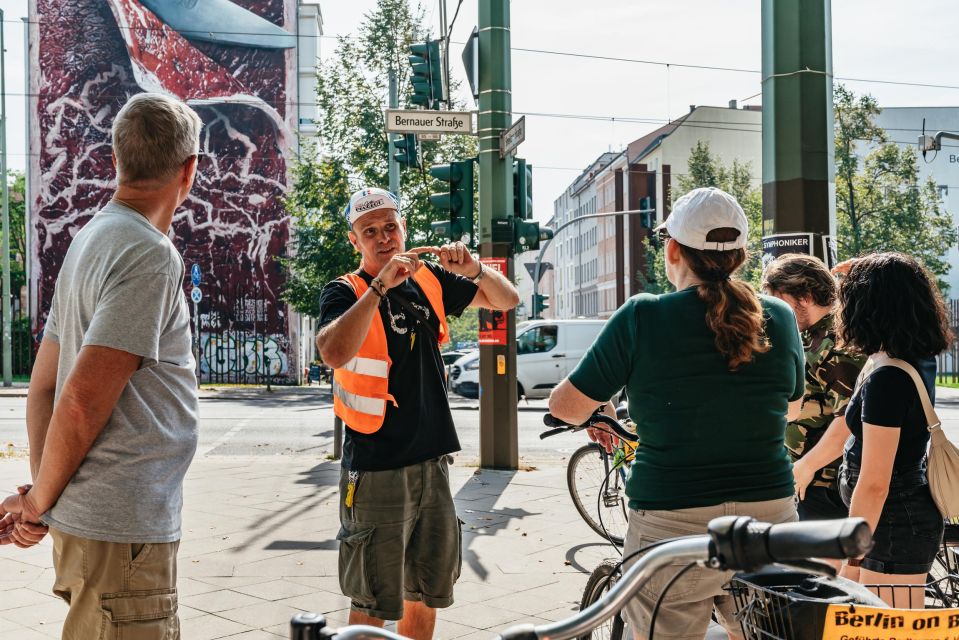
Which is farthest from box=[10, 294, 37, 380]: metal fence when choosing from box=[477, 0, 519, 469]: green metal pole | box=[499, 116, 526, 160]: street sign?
box=[499, 116, 526, 160]: street sign

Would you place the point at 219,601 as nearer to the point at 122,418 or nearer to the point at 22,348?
the point at 122,418

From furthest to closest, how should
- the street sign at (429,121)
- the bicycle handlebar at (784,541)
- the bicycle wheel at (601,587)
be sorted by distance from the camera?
the street sign at (429,121) < the bicycle wheel at (601,587) < the bicycle handlebar at (784,541)

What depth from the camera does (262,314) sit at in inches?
1457

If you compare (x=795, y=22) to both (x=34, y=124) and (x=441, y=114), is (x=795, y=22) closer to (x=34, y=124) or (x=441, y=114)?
(x=441, y=114)

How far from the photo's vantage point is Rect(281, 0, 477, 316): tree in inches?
994

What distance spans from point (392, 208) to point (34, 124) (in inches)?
1506

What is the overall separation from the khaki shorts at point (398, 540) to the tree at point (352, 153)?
2118cm

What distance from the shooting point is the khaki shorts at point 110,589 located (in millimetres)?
2299

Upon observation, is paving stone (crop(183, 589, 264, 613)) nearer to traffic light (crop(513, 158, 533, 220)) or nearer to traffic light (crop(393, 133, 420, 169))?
traffic light (crop(513, 158, 533, 220))

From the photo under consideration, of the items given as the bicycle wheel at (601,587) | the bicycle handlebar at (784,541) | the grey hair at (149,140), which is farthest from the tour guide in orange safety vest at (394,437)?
the bicycle handlebar at (784,541)

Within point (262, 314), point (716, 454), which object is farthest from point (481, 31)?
point (262, 314)

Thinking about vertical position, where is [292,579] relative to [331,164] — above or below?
below

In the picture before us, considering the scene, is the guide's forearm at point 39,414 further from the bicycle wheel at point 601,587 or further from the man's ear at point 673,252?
the bicycle wheel at point 601,587

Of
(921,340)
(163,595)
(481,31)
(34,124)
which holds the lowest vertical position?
(163,595)
